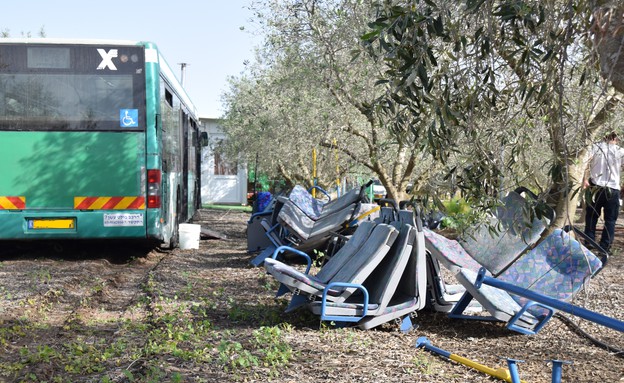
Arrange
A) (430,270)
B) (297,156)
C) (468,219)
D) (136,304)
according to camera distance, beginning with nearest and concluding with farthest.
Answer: (468,219), (430,270), (136,304), (297,156)

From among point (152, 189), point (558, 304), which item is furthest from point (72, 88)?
point (558, 304)

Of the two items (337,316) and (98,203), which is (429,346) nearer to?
(337,316)

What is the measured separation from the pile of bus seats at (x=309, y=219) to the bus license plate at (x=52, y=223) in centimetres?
270

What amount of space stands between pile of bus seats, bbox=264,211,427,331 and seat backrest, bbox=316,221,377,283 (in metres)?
0.34

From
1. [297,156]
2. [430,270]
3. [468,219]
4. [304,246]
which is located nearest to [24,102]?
[304,246]

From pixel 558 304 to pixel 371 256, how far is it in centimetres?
185

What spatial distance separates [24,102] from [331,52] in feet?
16.0

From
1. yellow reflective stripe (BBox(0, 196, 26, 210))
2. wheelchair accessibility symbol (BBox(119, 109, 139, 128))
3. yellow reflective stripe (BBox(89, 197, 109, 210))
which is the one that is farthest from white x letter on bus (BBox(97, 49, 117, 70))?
yellow reflective stripe (BBox(0, 196, 26, 210))

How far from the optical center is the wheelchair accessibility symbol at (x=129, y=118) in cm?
1141

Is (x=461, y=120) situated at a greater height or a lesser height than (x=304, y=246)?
greater

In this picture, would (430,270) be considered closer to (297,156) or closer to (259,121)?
(297,156)

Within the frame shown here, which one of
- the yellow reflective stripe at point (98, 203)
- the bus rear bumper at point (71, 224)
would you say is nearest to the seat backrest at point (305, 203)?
the bus rear bumper at point (71, 224)

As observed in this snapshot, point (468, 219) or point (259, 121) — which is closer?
point (468, 219)

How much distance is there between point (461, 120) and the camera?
470 centimetres
